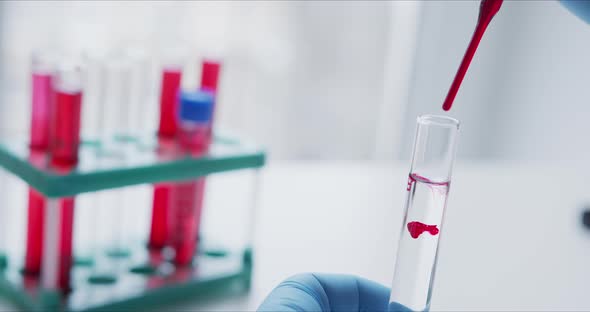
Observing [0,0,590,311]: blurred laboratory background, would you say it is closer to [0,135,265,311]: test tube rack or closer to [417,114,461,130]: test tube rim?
[0,135,265,311]: test tube rack

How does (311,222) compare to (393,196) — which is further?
(393,196)

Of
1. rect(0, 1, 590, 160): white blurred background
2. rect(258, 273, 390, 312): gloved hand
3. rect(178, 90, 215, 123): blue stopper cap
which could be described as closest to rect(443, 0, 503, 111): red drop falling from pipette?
rect(258, 273, 390, 312): gloved hand

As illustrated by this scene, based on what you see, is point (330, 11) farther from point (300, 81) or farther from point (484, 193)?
point (484, 193)

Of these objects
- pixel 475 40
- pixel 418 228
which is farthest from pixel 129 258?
pixel 475 40

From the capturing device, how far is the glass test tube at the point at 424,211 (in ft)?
2.16

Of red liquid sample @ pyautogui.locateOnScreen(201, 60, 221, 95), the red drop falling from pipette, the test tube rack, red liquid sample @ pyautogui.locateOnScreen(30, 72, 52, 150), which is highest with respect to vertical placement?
the red drop falling from pipette

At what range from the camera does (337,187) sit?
4.94ft

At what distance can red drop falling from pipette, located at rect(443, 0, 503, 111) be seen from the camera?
0.63 m

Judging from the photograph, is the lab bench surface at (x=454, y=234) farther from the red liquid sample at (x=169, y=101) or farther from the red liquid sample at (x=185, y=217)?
the red liquid sample at (x=169, y=101)

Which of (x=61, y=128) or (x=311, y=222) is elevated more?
(x=61, y=128)

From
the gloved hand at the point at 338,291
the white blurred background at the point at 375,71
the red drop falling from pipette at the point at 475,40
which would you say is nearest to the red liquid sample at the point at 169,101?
the gloved hand at the point at 338,291

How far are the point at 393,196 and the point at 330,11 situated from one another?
172 centimetres

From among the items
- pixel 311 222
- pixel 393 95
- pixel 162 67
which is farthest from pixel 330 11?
pixel 162 67

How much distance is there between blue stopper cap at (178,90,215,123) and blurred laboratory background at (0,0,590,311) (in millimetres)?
74
